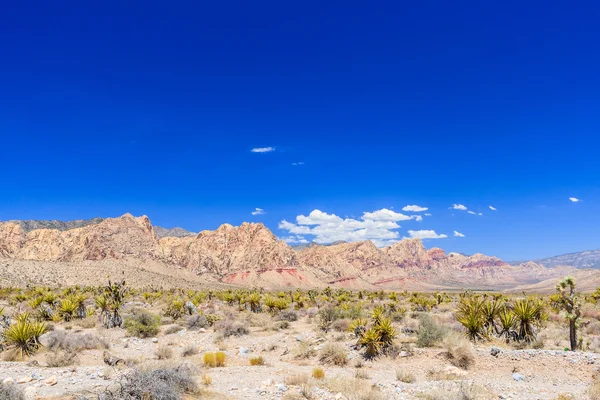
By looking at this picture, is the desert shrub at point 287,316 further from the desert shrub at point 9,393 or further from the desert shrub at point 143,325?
the desert shrub at point 9,393

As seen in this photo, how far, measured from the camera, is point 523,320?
14695 millimetres

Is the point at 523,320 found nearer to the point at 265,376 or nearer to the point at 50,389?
the point at 265,376

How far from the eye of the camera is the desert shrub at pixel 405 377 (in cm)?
1060

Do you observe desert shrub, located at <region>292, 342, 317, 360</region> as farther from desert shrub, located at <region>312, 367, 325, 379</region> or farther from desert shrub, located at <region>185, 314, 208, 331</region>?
desert shrub, located at <region>185, 314, 208, 331</region>

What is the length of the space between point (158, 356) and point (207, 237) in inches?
6084

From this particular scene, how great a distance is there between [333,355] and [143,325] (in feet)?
37.7

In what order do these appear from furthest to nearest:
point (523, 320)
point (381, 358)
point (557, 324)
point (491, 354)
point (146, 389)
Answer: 1. point (557, 324)
2. point (523, 320)
3. point (381, 358)
4. point (491, 354)
5. point (146, 389)

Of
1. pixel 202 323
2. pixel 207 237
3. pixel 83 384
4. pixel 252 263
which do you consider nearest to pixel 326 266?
pixel 252 263

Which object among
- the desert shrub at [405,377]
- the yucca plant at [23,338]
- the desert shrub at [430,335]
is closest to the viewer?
the desert shrub at [405,377]

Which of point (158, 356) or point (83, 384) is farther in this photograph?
point (158, 356)

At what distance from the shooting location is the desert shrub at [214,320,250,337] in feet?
62.5

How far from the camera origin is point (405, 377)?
419 inches

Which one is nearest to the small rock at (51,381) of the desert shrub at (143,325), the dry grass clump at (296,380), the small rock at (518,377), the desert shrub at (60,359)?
the desert shrub at (60,359)

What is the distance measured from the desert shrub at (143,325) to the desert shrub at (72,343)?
3.44 meters
